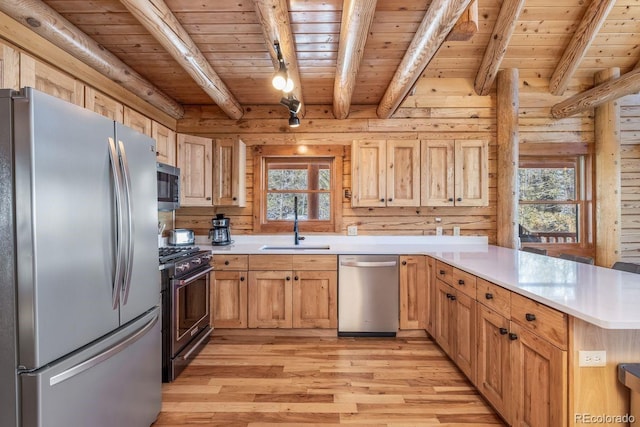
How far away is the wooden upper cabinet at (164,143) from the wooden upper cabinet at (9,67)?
3.74 ft

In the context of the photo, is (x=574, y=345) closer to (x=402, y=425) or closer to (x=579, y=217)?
(x=402, y=425)

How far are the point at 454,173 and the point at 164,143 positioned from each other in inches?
114

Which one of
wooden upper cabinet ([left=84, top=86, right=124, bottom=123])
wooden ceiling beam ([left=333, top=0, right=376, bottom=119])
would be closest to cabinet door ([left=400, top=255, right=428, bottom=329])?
wooden ceiling beam ([left=333, top=0, right=376, bottom=119])

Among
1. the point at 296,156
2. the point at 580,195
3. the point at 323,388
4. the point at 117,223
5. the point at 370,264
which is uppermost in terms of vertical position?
the point at 296,156

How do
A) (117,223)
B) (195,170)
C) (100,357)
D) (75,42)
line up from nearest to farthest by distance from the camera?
1. (100,357)
2. (117,223)
3. (75,42)
4. (195,170)

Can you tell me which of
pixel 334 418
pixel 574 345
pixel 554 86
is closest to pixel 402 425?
pixel 334 418

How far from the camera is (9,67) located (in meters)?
1.63

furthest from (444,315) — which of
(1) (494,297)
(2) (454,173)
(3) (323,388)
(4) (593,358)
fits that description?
(2) (454,173)

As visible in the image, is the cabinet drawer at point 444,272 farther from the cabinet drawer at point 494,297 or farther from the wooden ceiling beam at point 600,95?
the wooden ceiling beam at point 600,95

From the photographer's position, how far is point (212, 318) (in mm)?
3049

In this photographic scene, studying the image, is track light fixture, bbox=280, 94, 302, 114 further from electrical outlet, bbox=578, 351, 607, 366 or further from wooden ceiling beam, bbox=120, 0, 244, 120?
electrical outlet, bbox=578, 351, 607, 366

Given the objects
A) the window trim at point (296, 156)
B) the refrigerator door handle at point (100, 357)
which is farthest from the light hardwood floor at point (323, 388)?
the window trim at point (296, 156)

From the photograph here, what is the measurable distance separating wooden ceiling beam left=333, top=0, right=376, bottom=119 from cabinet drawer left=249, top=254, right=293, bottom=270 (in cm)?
161

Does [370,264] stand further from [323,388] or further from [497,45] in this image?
[497,45]
